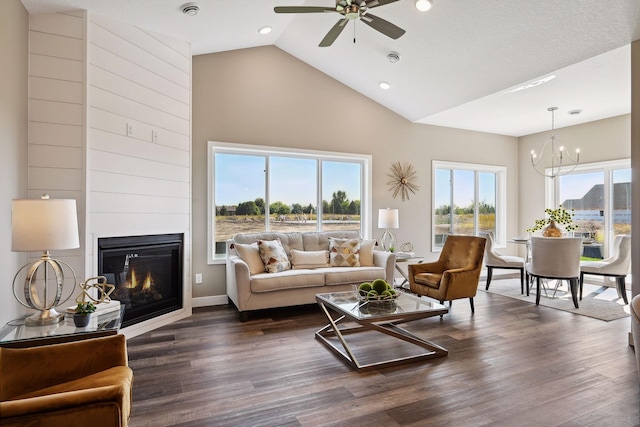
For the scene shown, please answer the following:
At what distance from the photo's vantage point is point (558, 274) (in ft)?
15.4

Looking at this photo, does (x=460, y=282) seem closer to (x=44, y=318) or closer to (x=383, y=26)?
(x=383, y=26)

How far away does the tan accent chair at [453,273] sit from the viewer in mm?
4215

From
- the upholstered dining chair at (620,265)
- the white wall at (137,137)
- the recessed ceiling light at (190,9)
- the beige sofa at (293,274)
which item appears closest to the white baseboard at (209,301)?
the beige sofa at (293,274)

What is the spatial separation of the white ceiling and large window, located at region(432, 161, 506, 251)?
1.21 meters

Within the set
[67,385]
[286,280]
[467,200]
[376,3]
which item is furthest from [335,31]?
[467,200]

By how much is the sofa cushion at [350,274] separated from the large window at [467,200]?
2283 mm

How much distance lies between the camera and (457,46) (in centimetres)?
412

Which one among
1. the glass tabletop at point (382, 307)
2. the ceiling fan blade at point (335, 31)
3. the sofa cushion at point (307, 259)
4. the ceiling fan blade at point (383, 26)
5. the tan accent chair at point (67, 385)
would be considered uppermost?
the ceiling fan blade at point (335, 31)

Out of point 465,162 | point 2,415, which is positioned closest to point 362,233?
point 465,162

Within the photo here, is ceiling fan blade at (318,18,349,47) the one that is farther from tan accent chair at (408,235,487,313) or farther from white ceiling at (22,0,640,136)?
tan accent chair at (408,235,487,313)

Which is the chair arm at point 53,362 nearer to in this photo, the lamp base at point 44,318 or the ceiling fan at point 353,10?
the lamp base at point 44,318

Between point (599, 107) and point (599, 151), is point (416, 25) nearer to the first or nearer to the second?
point (599, 107)

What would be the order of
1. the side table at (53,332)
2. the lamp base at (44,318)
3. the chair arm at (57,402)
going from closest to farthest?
the chair arm at (57,402), the side table at (53,332), the lamp base at (44,318)

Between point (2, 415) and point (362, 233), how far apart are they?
5.06m
